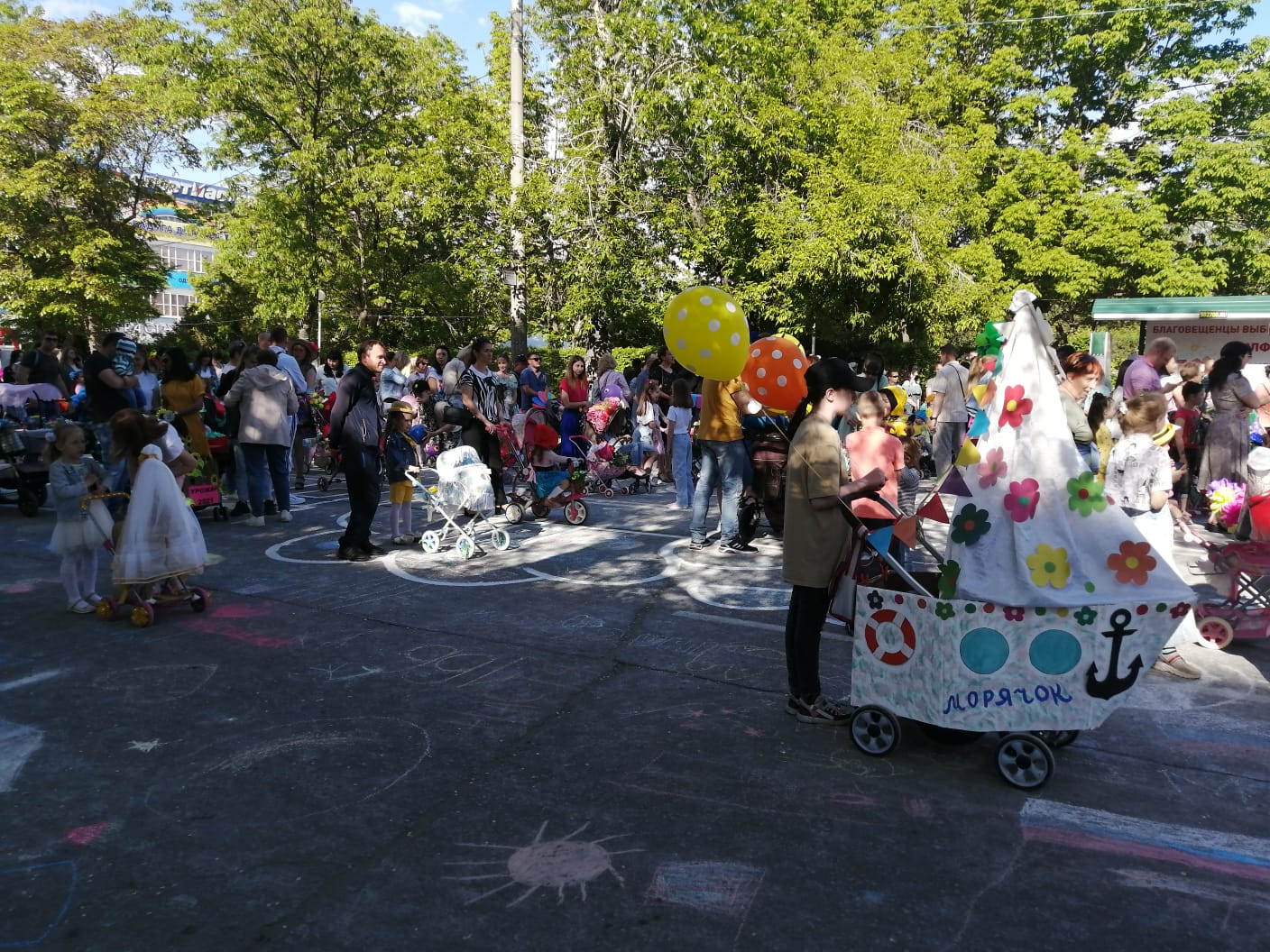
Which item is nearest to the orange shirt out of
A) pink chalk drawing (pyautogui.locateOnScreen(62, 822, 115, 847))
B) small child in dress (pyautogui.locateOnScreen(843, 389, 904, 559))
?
small child in dress (pyautogui.locateOnScreen(843, 389, 904, 559))

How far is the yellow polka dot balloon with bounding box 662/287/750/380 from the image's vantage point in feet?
22.0

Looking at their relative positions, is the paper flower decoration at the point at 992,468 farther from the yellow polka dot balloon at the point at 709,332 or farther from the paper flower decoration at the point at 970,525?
the yellow polka dot balloon at the point at 709,332

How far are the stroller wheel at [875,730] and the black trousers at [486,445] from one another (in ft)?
20.2

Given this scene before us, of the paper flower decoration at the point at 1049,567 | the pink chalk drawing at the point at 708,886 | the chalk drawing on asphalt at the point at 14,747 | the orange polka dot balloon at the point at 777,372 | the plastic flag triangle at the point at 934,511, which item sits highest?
the orange polka dot balloon at the point at 777,372

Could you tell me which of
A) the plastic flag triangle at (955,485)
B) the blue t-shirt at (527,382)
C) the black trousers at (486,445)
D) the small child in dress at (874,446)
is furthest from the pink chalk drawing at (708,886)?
the blue t-shirt at (527,382)

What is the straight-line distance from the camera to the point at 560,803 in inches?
148

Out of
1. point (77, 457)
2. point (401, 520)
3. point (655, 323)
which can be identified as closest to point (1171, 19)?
point (655, 323)

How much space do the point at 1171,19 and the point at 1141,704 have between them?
33.3 meters

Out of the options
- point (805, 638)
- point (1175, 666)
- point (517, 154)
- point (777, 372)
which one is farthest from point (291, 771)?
point (517, 154)

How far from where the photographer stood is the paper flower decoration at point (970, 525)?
393 cm

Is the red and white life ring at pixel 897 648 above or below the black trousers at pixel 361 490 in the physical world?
below

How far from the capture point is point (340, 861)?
10.9ft

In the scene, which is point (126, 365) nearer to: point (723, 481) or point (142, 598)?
point (142, 598)

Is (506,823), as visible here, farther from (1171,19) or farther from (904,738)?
(1171,19)
